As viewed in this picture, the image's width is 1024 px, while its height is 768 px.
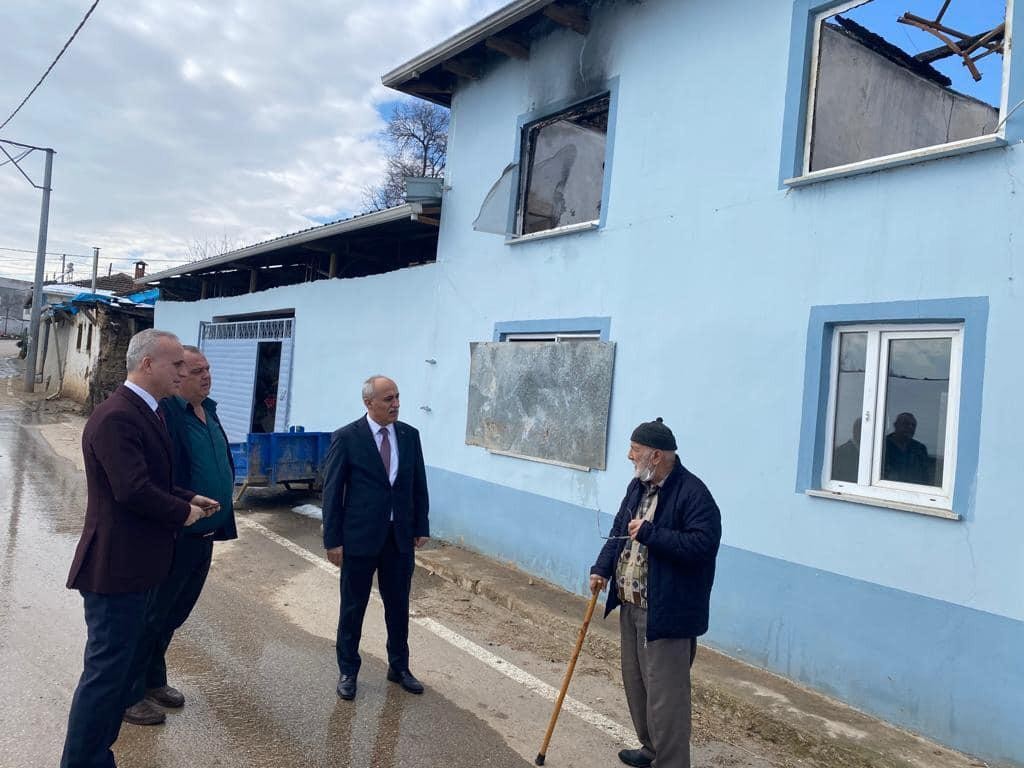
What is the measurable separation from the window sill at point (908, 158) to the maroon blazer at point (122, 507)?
14.5ft

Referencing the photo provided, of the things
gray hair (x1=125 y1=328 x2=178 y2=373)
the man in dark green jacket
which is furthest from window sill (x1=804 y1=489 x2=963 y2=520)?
gray hair (x1=125 y1=328 x2=178 y2=373)

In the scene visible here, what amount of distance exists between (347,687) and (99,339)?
21.1 meters

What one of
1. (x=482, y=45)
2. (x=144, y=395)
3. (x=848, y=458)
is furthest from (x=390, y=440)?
(x=482, y=45)

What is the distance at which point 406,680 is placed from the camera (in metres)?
4.48

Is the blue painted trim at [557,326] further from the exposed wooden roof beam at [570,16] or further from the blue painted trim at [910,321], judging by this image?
the exposed wooden roof beam at [570,16]

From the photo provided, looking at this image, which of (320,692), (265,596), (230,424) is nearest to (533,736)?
(320,692)

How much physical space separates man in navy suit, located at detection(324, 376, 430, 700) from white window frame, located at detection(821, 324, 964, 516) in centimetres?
276

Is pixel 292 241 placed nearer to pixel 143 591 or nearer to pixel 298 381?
pixel 298 381

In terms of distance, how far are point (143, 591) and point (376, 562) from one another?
4.81 feet

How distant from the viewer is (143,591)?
3.20m

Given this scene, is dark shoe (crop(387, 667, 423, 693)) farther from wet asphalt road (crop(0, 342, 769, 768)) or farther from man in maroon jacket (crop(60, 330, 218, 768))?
man in maroon jacket (crop(60, 330, 218, 768))

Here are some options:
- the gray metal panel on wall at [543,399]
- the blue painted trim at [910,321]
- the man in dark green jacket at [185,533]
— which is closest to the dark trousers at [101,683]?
the man in dark green jacket at [185,533]

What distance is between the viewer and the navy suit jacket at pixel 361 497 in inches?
169

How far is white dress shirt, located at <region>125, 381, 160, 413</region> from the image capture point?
3273 millimetres
